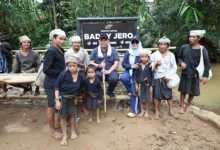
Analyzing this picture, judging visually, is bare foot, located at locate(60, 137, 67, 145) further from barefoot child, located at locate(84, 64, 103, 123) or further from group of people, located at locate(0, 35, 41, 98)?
group of people, located at locate(0, 35, 41, 98)

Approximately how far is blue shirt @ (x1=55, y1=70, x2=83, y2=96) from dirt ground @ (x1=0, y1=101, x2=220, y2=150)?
2.28 feet

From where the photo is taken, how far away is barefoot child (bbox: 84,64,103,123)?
4930 mm

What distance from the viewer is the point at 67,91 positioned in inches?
177

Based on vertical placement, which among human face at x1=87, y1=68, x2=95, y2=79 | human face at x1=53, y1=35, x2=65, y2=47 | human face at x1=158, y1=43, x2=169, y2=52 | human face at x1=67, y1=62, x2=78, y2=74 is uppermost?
human face at x1=53, y1=35, x2=65, y2=47

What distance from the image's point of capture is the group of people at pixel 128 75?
454 centimetres

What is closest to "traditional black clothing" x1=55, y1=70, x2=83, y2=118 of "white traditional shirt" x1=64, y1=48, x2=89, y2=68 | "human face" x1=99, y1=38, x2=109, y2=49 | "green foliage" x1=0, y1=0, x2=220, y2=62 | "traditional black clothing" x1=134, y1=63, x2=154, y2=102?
"white traditional shirt" x1=64, y1=48, x2=89, y2=68

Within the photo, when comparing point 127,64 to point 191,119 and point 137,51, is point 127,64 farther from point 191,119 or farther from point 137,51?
point 191,119

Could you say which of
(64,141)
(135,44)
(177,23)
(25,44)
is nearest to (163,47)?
(135,44)

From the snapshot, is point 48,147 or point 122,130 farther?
point 122,130

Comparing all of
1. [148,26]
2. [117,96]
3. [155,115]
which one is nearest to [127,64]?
[117,96]

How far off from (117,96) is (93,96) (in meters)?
0.74

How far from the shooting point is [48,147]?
14.3ft

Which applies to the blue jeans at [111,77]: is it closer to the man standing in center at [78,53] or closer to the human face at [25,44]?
the man standing in center at [78,53]

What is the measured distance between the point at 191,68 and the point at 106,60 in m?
1.47
